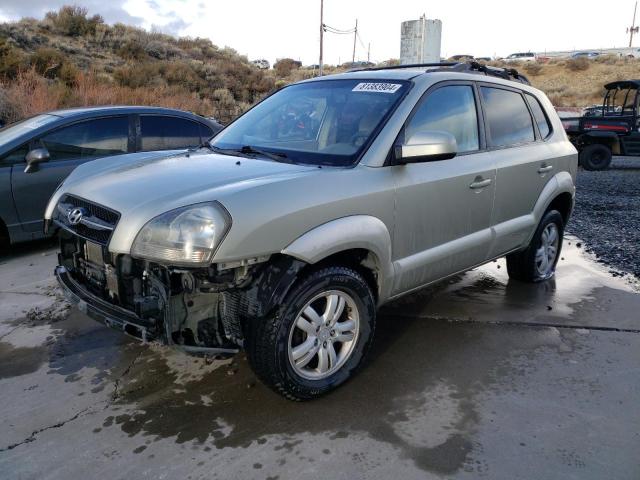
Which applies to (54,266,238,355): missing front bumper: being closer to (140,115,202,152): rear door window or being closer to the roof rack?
the roof rack

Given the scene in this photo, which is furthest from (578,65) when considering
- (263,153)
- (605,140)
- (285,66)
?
(263,153)

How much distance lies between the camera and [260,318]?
2670 mm

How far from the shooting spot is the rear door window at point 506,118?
4.13 m

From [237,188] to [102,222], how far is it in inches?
30.1

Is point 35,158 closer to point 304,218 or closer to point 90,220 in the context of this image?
point 90,220

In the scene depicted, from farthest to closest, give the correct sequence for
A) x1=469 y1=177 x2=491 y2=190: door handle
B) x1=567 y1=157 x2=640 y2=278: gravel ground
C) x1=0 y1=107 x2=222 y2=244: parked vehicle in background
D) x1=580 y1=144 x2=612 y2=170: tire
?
x1=580 y1=144 x2=612 y2=170: tire, x1=567 y1=157 x2=640 y2=278: gravel ground, x1=0 y1=107 x2=222 y2=244: parked vehicle in background, x1=469 y1=177 x2=491 y2=190: door handle

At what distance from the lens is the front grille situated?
2.79 meters

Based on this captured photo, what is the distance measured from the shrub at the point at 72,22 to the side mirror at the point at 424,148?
2997cm

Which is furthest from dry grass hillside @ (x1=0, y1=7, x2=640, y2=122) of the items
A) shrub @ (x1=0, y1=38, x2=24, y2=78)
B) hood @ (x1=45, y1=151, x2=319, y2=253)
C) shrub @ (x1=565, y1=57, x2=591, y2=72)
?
shrub @ (x1=565, y1=57, x2=591, y2=72)

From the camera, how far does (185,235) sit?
2.52 meters

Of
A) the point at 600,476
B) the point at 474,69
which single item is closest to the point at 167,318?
the point at 600,476

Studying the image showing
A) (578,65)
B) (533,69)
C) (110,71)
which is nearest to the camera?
(110,71)

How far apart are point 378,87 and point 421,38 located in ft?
30.1

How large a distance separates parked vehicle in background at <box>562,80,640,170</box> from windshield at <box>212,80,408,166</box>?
13.0m
